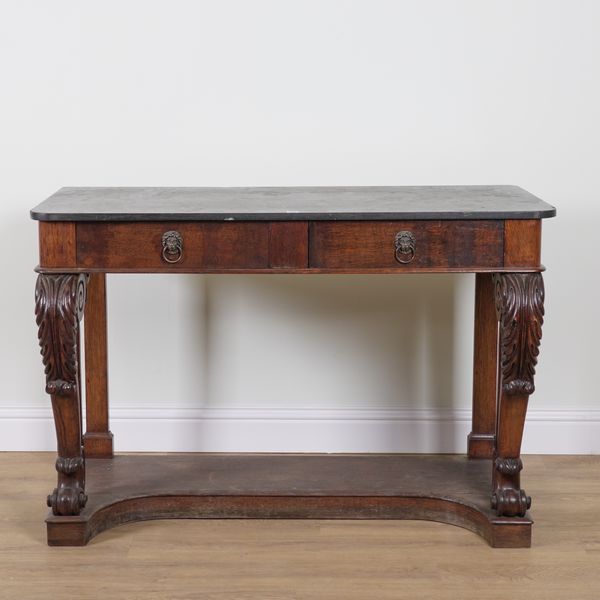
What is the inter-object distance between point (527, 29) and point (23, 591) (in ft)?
7.29

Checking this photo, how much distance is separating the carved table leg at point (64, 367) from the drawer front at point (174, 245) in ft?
0.31

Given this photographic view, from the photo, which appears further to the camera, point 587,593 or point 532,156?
point 532,156

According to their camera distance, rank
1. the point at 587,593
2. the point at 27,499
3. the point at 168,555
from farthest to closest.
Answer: the point at 27,499 → the point at 168,555 → the point at 587,593

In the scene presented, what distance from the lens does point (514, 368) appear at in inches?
118

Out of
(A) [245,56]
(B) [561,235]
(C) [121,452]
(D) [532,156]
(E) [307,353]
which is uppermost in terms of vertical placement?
(A) [245,56]

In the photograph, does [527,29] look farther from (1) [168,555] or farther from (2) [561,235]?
(1) [168,555]

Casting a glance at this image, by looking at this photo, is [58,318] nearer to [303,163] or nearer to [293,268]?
[293,268]

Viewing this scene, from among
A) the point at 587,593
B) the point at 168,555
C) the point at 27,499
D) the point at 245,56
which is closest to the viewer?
the point at 587,593

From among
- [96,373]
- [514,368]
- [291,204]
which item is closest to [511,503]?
[514,368]

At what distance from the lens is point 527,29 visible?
360 centimetres

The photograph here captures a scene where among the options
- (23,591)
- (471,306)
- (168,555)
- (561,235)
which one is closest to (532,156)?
(561,235)

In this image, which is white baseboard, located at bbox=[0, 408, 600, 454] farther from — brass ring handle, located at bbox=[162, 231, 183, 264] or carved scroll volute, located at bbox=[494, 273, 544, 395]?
brass ring handle, located at bbox=[162, 231, 183, 264]

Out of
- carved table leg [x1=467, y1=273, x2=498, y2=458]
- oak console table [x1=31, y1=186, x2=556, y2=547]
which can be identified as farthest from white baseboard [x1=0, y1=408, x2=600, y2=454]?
oak console table [x1=31, y1=186, x2=556, y2=547]

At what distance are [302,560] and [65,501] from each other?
649 mm
